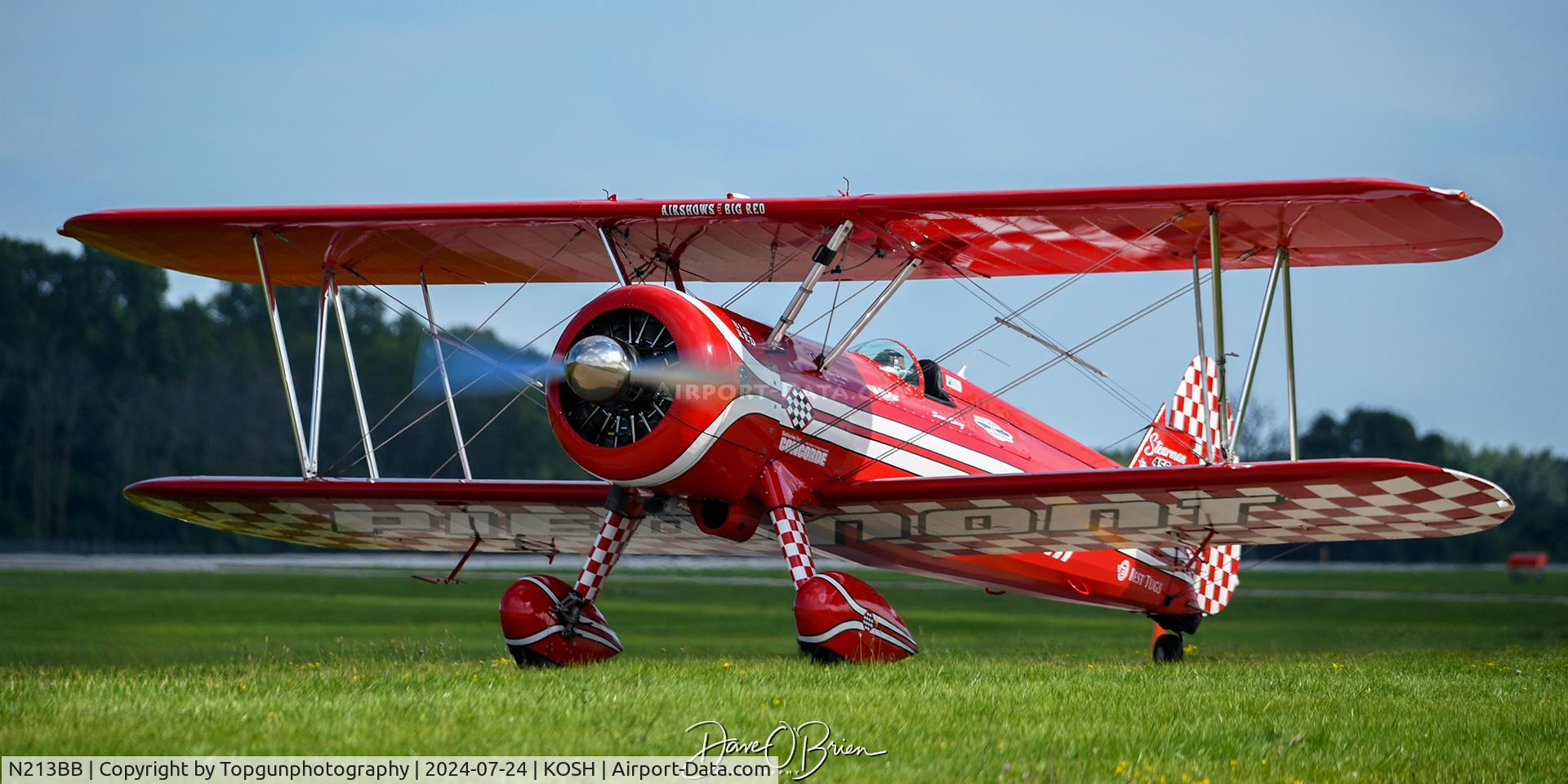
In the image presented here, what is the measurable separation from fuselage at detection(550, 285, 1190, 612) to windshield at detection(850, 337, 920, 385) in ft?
0.05

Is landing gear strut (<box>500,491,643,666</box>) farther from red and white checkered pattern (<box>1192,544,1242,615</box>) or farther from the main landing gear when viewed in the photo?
red and white checkered pattern (<box>1192,544,1242,615</box>)

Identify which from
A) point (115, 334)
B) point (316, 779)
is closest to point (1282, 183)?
point (316, 779)

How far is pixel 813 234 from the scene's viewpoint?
10531mm

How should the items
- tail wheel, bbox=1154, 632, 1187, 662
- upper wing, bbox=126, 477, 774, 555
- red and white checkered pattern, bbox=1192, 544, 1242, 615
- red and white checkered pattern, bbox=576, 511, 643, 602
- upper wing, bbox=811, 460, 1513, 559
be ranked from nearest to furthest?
1. upper wing, bbox=811, 460, 1513, 559
2. red and white checkered pattern, bbox=576, 511, 643, 602
3. upper wing, bbox=126, 477, 774, 555
4. tail wheel, bbox=1154, 632, 1187, 662
5. red and white checkered pattern, bbox=1192, 544, 1242, 615

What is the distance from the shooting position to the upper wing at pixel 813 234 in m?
9.51

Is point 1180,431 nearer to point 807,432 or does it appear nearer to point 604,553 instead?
point 807,432

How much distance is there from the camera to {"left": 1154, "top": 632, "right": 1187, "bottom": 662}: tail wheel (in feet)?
45.3

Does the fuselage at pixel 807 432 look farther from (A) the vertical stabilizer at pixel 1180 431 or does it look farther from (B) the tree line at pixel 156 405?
(B) the tree line at pixel 156 405

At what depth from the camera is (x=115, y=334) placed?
5366 cm

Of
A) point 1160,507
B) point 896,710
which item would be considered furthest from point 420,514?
point 896,710

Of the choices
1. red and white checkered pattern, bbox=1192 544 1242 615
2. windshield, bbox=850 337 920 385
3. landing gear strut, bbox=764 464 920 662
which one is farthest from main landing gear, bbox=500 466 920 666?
red and white checkered pattern, bbox=1192 544 1242 615

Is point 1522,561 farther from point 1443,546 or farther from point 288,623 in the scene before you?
point 288,623

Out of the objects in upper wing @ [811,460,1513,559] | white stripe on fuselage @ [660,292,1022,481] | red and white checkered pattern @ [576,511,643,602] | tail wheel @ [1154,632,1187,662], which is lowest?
tail wheel @ [1154,632,1187,662]

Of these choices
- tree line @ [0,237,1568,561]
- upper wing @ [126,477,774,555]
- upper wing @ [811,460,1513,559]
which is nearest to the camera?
upper wing @ [811,460,1513,559]
